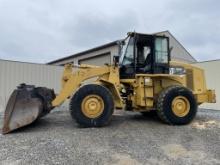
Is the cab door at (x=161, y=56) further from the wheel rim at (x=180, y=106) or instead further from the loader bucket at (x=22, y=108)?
the loader bucket at (x=22, y=108)

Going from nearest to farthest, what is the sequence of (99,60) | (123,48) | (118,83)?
(118,83) → (123,48) → (99,60)

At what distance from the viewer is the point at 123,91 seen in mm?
9094

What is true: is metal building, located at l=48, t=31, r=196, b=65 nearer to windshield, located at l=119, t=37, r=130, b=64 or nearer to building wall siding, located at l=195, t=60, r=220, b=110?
building wall siding, located at l=195, t=60, r=220, b=110

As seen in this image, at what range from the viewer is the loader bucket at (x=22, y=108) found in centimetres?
744

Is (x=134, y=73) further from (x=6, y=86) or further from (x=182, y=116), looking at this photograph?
(x=6, y=86)

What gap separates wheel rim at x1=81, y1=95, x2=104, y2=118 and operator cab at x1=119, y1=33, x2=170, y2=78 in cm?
144

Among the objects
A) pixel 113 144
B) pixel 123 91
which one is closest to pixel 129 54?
pixel 123 91

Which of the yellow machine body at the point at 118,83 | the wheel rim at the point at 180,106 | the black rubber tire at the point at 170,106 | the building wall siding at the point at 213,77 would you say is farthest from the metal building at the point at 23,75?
the wheel rim at the point at 180,106

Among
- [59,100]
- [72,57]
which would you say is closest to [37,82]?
[59,100]

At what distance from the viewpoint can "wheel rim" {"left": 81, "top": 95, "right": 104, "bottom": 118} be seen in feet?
26.0

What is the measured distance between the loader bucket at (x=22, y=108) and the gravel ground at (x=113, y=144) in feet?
0.88

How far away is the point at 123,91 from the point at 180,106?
178cm

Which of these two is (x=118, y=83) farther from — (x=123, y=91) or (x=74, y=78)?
(x=74, y=78)

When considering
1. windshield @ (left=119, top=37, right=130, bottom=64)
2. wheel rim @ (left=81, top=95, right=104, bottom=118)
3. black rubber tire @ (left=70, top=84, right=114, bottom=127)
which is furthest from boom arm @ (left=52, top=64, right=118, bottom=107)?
windshield @ (left=119, top=37, right=130, bottom=64)
